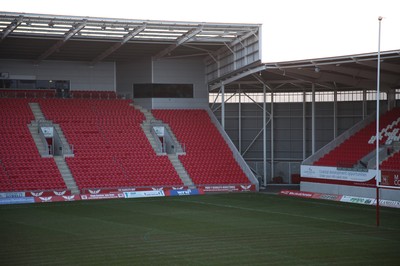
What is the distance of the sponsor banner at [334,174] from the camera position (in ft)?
135

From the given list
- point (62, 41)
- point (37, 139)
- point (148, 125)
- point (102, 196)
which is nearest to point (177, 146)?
point (148, 125)

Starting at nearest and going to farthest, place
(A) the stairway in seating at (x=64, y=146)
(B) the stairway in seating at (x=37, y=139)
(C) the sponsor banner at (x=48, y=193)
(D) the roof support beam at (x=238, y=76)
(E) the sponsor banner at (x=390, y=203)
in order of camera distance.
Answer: (E) the sponsor banner at (x=390, y=203), (C) the sponsor banner at (x=48, y=193), (A) the stairway in seating at (x=64, y=146), (D) the roof support beam at (x=238, y=76), (B) the stairway in seating at (x=37, y=139)

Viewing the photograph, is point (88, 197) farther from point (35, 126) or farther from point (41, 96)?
point (41, 96)

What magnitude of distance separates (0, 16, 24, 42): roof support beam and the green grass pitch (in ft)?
36.2

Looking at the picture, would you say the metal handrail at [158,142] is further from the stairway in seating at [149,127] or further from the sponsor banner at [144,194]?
the sponsor banner at [144,194]

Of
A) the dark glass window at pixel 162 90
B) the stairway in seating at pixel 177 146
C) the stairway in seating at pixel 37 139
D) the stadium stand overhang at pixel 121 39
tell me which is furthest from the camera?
the dark glass window at pixel 162 90

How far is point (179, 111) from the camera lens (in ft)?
182

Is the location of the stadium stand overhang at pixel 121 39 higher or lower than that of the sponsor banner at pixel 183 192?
higher

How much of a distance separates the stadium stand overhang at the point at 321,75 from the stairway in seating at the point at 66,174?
44.1ft

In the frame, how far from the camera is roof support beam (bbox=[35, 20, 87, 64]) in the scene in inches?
1703

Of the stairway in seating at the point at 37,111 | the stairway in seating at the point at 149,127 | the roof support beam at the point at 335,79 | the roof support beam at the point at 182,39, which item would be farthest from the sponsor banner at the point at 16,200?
the roof support beam at the point at 335,79

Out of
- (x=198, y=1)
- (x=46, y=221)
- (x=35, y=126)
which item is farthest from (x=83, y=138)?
(x=46, y=221)

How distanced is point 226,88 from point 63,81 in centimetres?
1318

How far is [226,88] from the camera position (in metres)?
56.0
